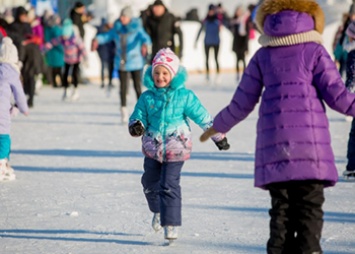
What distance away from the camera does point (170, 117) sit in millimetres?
6469

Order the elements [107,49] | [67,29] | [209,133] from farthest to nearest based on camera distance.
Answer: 1. [107,49]
2. [67,29]
3. [209,133]

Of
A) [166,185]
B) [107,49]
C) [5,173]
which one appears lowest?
[5,173]

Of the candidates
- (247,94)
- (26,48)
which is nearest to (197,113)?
(247,94)

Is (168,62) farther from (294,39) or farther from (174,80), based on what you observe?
(294,39)

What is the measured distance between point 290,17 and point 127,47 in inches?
375

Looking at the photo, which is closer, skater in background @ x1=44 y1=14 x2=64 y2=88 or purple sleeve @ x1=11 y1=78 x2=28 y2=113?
purple sleeve @ x1=11 y1=78 x2=28 y2=113

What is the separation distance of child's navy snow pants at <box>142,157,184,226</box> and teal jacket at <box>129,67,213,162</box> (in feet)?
0.19

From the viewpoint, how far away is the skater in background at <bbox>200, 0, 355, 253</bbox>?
4.95 metres

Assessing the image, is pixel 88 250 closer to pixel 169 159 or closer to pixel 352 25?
pixel 169 159

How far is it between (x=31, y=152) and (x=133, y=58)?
315 cm

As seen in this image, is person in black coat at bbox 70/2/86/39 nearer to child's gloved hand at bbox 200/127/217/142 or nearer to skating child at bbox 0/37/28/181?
skating child at bbox 0/37/28/181

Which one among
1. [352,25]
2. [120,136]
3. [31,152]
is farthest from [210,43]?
[352,25]

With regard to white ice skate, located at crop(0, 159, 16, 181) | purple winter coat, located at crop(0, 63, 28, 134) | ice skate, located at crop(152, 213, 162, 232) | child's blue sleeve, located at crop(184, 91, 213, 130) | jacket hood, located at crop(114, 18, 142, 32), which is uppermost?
jacket hood, located at crop(114, 18, 142, 32)

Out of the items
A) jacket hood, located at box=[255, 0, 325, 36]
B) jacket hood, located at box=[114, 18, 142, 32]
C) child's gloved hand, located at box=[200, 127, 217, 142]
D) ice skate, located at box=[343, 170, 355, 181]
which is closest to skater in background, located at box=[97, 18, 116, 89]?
jacket hood, located at box=[114, 18, 142, 32]
